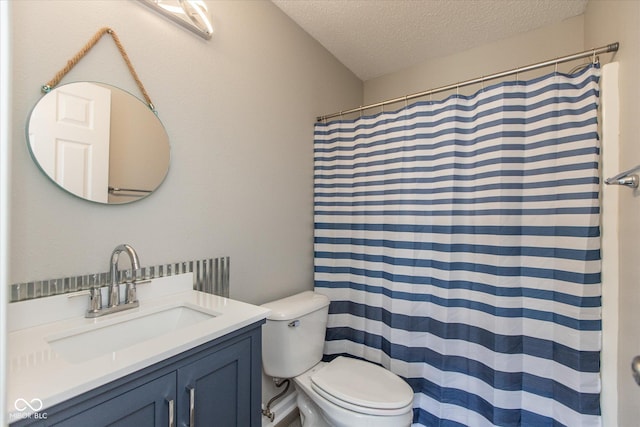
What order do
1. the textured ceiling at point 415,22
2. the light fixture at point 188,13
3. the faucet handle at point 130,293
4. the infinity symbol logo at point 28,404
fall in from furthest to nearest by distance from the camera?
the textured ceiling at point 415,22 → the light fixture at point 188,13 → the faucet handle at point 130,293 → the infinity symbol logo at point 28,404

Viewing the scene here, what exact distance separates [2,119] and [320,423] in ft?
5.63

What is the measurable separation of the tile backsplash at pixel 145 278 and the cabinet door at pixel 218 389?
424 millimetres

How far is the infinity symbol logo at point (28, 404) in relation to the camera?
0.51 m

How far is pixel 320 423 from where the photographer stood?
148 centimetres

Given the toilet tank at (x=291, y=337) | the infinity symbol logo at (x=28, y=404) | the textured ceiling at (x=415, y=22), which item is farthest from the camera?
the textured ceiling at (x=415, y=22)

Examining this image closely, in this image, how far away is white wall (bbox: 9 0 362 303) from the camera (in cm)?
87

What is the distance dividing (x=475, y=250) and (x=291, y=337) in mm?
1059

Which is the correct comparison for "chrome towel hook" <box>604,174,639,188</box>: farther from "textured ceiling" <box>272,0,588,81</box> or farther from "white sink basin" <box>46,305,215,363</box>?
"white sink basin" <box>46,305,215,363</box>

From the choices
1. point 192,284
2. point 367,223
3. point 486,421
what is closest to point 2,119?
point 192,284

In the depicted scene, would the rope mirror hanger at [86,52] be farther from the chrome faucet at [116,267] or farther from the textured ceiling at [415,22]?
the textured ceiling at [415,22]

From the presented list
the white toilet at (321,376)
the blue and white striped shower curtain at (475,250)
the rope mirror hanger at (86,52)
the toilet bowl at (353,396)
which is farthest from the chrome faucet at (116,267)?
the blue and white striped shower curtain at (475,250)

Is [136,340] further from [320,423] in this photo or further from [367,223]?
[367,223]

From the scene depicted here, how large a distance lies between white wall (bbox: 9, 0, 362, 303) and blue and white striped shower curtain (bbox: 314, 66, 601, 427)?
319 millimetres

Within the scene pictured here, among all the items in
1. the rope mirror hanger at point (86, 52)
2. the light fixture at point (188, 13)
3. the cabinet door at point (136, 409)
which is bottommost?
the cabinet door at point (136, 409)
